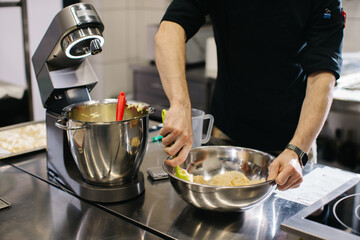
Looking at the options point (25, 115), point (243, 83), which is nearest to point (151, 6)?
point (25, 115)

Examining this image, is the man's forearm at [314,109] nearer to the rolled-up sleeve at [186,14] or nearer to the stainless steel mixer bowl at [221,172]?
the stainless steel mixer bowl at [221,172]

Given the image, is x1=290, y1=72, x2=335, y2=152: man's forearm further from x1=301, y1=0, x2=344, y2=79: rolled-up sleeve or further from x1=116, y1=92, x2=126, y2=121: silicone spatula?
x1=116, y1=92, x2=126, y2=121: silicone spatula

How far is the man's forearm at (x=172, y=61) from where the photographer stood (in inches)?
50.6

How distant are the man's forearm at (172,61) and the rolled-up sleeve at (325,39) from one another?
42 centimetres

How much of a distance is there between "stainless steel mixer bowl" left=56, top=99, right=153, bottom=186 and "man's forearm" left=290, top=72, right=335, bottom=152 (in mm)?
450

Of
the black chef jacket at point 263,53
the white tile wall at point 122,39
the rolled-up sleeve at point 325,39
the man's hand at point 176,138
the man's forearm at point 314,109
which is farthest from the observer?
the white tile wall at point 122,39

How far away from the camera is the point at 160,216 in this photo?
1.11 m

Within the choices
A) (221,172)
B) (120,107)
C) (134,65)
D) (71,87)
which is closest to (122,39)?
(134,65)

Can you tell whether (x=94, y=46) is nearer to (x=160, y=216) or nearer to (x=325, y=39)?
(x=160, y=216)

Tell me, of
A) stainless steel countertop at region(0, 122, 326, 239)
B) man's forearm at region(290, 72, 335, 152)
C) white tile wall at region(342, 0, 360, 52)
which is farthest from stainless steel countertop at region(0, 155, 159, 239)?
white tile wall at region(342, 0, 360, 52)

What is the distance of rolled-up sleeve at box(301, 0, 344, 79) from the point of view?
1386mm

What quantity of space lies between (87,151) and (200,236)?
0.38 m

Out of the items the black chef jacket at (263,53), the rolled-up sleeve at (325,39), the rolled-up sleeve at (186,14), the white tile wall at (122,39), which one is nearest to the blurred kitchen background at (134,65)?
the white tile wall at (122,39)

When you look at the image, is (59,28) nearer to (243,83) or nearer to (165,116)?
(165,116)
